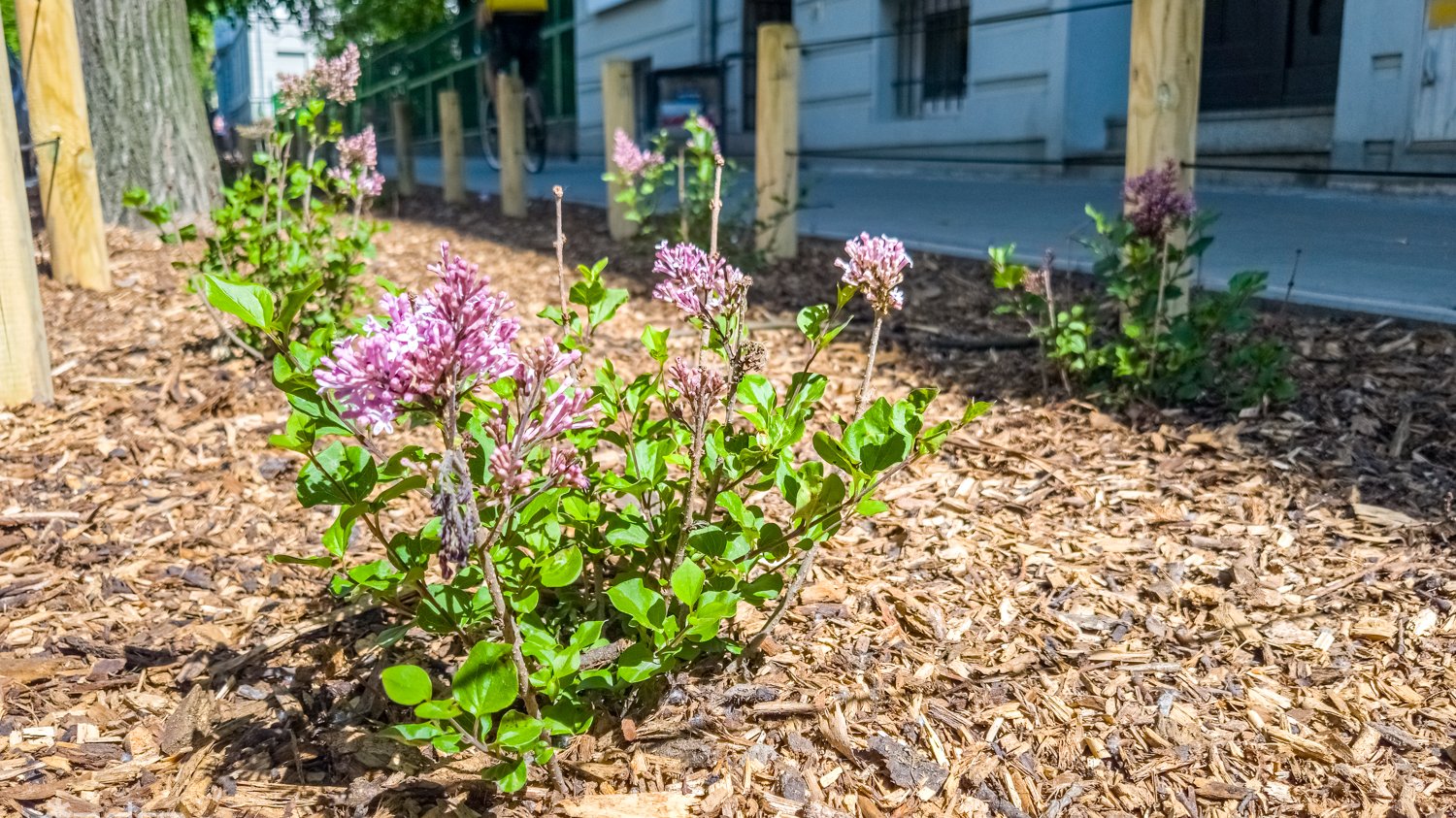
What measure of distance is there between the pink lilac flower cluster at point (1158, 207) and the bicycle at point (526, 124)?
8703 mm

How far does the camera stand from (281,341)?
1643mm

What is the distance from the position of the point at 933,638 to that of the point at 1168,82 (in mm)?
2453

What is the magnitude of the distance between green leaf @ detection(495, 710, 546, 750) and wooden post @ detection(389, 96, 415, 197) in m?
10.1

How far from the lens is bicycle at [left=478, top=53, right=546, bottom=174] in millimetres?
13141

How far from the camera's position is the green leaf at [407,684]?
151cm

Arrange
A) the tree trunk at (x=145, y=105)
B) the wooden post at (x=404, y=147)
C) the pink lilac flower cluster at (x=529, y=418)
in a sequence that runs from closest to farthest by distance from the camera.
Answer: the pink lilac flower cluster at (x=529, y=418), the tree trunk at (x=145, y=105), the wooden post at (x=404, y=147)

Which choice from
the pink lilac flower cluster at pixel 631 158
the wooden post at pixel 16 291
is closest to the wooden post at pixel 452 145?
the pink lilac flower cluster at pixel 631 158

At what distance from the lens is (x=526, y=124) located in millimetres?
14094

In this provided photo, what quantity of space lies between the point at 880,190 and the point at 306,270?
23.2ft

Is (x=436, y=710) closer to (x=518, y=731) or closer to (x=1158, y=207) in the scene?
(x=518, y=731)

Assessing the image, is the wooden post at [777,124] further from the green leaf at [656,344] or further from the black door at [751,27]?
the black door at [751,27]

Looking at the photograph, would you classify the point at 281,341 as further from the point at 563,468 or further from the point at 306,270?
the point at 306,270

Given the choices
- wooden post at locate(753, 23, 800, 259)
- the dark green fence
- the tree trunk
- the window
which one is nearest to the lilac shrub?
wooden post at locate(753, 23, 800, 259)

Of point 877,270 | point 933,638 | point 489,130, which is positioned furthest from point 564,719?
point 489,130
